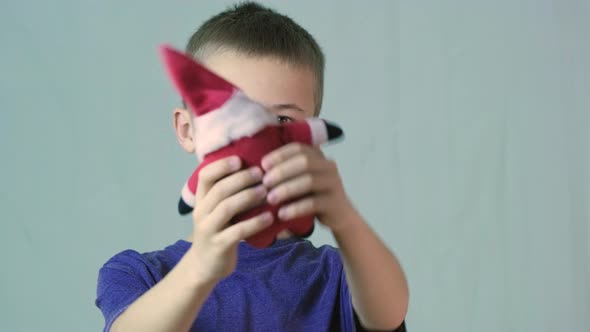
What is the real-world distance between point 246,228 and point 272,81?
0.62ft

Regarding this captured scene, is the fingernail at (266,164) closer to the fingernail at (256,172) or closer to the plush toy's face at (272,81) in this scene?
the fingernail at (256,172)

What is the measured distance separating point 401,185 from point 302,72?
65cm

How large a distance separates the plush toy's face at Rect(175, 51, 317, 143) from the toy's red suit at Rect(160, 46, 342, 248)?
12 centimetres

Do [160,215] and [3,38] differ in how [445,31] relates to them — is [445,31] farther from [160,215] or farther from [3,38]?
[3,38]

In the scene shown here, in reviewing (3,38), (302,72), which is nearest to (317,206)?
(302,72)

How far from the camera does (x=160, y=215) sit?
1.09 meters

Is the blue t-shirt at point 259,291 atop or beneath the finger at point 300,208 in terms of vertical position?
beneath

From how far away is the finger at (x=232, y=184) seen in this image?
426 mm

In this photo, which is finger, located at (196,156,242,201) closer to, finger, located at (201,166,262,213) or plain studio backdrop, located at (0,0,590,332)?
finger, located at (201,166,262,213)

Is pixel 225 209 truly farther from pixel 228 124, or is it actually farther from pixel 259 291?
pixel 259 291

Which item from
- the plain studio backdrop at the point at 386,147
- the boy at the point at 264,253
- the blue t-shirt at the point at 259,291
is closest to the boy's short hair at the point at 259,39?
the boy at the point at 264,253

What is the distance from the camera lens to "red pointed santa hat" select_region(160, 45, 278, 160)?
0.43 metres

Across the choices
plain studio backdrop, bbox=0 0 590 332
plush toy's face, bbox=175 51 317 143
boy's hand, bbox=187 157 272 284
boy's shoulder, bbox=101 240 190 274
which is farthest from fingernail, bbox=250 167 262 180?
plain studio backdrop, bbox=0 0 590 332

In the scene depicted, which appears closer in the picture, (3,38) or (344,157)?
(3,38)
